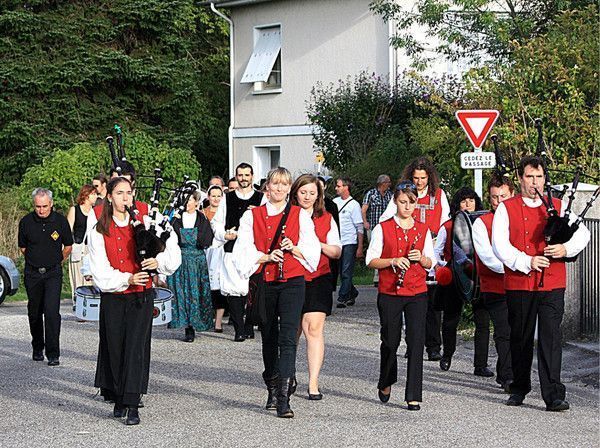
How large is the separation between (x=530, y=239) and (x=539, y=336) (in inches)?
29.6

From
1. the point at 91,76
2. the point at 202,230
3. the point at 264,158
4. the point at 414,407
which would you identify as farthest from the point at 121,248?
the point at 264,158

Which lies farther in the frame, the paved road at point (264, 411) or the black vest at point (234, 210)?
the black vest at point (234, 210)

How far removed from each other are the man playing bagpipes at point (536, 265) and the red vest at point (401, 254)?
64cm

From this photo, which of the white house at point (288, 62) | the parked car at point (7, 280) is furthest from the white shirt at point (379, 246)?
the white house at point (288, 62)

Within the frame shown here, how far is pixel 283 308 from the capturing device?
394 inches

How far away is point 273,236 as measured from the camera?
32.8ft

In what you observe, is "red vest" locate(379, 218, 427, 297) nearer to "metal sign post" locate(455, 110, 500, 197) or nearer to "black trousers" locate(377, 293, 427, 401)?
"black trousers" locate(377, 293, 427, 401)

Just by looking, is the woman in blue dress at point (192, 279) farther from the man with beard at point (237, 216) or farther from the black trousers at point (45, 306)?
the black trousers at point (45, 306)

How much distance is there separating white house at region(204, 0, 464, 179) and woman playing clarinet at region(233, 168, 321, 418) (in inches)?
779

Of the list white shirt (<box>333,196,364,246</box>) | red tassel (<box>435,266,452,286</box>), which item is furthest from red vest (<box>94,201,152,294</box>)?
white shirt (<box>333,196,364,246</box>)

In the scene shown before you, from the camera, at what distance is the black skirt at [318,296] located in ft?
34.6

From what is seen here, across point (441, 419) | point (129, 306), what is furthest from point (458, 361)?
point (129, 306)

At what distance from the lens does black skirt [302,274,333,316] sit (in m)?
10.6

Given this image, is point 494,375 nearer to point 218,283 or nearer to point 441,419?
point 441,419
